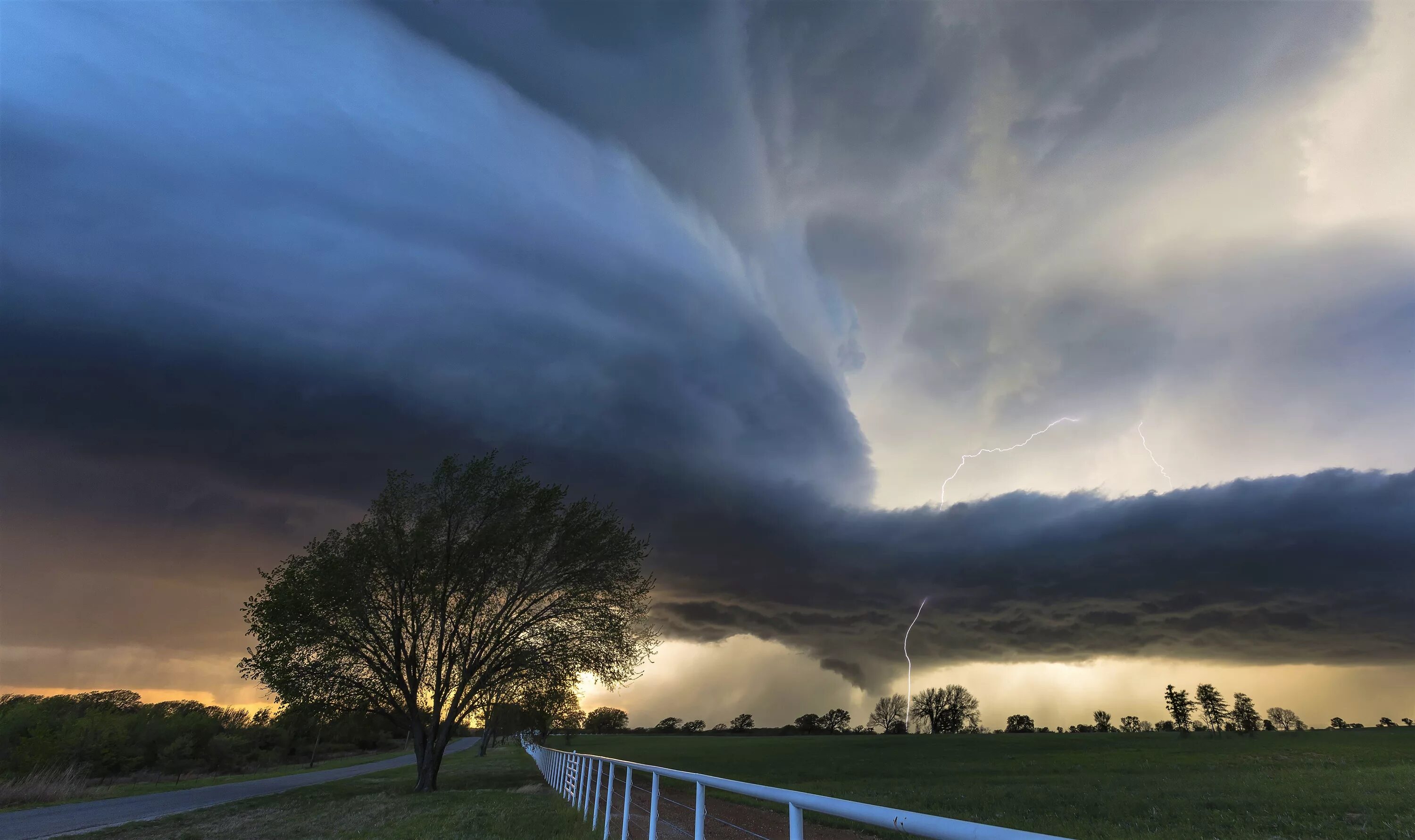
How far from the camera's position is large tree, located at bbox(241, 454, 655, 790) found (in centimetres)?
3366

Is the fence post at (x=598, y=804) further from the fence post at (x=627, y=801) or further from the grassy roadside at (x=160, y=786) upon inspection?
the grassy roadside at (x=160, y=786)

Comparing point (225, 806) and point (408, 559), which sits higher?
point (408, 559)

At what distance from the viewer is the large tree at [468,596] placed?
3366 centimetres

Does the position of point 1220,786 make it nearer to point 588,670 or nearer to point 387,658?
point 588,670

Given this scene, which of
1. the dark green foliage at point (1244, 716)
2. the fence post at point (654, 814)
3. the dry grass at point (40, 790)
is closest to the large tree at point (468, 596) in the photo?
the dry grass at point (40, 790)

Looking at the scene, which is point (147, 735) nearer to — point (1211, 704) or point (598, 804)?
point (598, 804)

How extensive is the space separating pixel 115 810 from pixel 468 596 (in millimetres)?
16271

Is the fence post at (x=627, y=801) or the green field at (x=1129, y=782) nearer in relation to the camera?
the fence post at (x=627, y=801)

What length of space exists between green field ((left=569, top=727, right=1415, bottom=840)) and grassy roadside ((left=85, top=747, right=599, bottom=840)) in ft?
36.0

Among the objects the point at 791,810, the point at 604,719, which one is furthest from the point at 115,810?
the point at 604,719

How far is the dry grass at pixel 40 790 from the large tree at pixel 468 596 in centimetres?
1665

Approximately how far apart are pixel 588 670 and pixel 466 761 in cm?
5479

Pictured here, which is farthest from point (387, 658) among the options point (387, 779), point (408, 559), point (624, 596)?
point (387, 779)

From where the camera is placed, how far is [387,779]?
4762 centimetres
